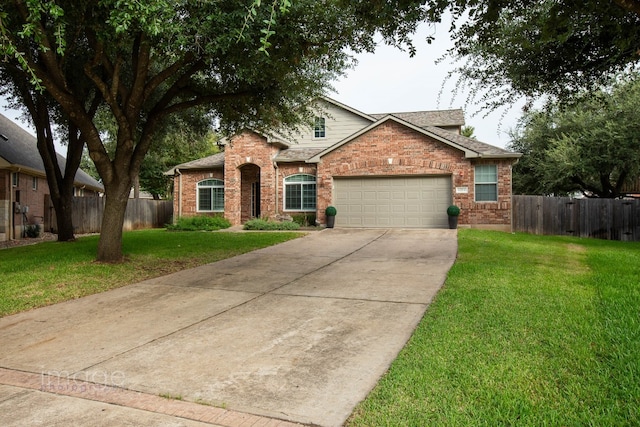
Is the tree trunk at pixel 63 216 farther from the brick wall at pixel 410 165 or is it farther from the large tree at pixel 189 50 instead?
the brick wall at pixel 410 165

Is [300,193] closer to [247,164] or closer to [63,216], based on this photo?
[247,164]

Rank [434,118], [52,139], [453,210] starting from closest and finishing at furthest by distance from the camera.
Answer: [52,139]
[453,210]
[434,118]

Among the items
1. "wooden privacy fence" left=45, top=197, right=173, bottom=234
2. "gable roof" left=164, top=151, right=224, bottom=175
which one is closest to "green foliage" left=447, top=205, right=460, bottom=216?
"gable roof" left=164, top=151, right=224, bottom=175

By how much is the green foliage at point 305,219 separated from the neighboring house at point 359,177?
246mm

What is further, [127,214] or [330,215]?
[127,214]

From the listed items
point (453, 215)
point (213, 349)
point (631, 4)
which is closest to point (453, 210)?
point (453, 215)

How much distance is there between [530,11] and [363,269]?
5.49 m

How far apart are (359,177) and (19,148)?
51.1ft

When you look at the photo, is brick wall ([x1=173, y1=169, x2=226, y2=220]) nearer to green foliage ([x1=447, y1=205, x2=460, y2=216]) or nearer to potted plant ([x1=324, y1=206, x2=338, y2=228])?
potted plant ([x1=324, y1=206, x2=338, y2=228])

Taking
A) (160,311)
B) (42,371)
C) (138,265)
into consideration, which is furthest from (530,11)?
(138,265)

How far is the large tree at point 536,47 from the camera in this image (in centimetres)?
608

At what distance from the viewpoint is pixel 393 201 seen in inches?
710

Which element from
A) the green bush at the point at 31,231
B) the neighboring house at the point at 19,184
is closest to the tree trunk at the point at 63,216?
the neighboring house at the point at 19,184

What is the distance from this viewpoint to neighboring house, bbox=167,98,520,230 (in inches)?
672
